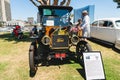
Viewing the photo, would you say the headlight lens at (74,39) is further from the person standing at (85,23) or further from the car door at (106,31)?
the car door at (106,31)

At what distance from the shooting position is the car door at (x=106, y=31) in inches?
395

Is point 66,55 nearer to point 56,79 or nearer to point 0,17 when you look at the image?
point 56,79

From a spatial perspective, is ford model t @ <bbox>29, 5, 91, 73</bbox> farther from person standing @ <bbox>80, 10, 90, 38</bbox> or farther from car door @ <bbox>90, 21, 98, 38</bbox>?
car door @ <bbox>90, 21, 98, 38</bbox>

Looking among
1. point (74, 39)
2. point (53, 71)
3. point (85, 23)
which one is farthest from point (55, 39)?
point (85, 23)

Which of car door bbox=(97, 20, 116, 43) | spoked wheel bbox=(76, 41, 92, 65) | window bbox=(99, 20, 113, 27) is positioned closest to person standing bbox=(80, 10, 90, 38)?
spoked wheel bbox=(76, 41, 92, 65)

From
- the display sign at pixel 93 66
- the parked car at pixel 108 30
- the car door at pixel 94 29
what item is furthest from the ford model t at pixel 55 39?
the car door at pixel 94 29

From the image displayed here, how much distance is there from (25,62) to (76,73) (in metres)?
2.54

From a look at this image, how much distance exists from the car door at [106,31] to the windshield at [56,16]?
3729 mm

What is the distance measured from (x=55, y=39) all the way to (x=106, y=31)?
17.6 feet

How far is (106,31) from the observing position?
10805 millimetres

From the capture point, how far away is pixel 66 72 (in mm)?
6074

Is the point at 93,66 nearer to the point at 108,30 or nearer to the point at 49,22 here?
the point at 49,22

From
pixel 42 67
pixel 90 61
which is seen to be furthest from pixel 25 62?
pixel 90 61

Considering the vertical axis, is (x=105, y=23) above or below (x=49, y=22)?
below
